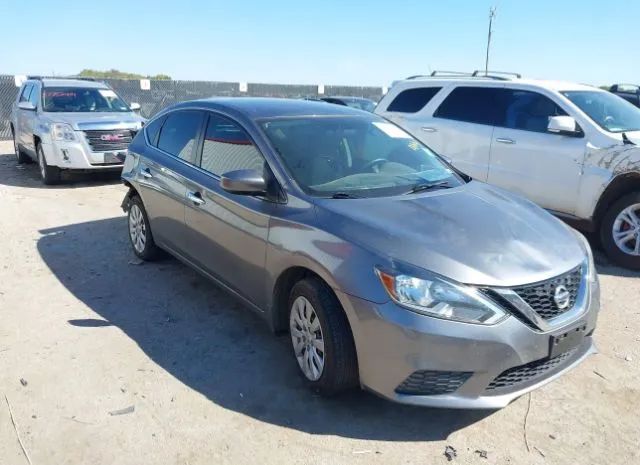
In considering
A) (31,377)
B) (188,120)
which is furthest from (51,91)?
(31,377)

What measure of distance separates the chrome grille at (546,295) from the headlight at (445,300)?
0.18 m

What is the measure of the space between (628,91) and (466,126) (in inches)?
317

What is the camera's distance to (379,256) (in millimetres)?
2850

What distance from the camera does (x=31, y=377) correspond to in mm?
3523

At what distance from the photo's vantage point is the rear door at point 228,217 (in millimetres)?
3678

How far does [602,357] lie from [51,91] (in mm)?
10360

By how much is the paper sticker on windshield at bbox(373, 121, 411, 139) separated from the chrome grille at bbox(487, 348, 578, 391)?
85.4 inches

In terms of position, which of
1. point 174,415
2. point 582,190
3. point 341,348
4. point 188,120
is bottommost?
point 174,415

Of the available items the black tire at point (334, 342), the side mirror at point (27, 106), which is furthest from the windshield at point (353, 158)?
the side mirror at point (27, 106)

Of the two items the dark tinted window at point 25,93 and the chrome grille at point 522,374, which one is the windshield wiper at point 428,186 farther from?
the dark tinted window at point 25,93

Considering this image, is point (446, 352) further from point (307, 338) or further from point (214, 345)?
point (214, 345)

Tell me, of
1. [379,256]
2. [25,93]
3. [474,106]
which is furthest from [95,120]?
[379,256]

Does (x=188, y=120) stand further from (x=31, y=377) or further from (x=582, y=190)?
(x=582, y=190)

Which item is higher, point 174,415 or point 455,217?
point 455,217
